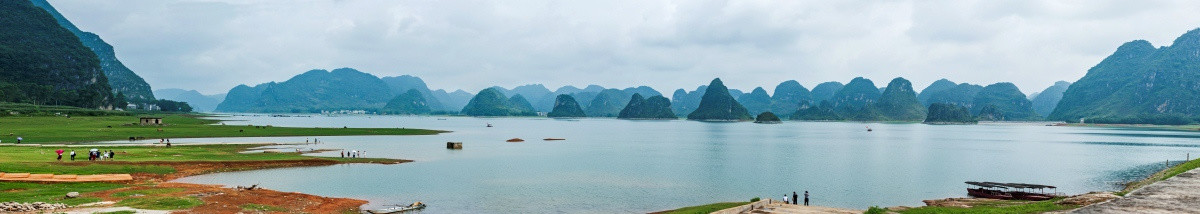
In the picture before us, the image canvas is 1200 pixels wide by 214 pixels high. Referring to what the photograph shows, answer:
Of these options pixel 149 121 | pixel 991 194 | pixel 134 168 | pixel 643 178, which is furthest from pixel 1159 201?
pixel 149 121

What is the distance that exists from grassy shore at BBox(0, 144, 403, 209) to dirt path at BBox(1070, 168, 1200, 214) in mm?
49793

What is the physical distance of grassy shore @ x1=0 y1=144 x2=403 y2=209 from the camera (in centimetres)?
3600

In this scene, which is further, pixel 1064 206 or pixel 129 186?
pixel 129 186

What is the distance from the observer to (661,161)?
88.4 metres

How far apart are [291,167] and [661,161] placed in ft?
152

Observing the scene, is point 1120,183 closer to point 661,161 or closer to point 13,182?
point 661,161

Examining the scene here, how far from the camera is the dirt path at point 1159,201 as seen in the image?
31516 mm

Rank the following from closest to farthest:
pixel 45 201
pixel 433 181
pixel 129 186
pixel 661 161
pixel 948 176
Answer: pixel 45 201
pixel 129 186
pixel 433 181
pixel 948 176
pixel 661 161

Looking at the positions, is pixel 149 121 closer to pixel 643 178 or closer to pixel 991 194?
pixel 643 178

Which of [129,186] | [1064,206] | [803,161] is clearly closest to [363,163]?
[129,186]

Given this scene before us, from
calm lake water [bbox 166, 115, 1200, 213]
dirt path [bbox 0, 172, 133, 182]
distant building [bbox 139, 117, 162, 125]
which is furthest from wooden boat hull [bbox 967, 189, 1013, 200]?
distant building [bbox 139, 117, 162, 125]

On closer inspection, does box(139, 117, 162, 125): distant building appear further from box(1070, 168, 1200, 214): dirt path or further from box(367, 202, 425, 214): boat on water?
box(1070, 168, 1200, 214): dirt path

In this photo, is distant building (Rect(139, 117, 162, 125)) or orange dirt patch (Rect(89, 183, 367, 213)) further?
distant building (Rect(139, 117, 162, 125))

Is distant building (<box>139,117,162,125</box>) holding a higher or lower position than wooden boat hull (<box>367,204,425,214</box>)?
higher
